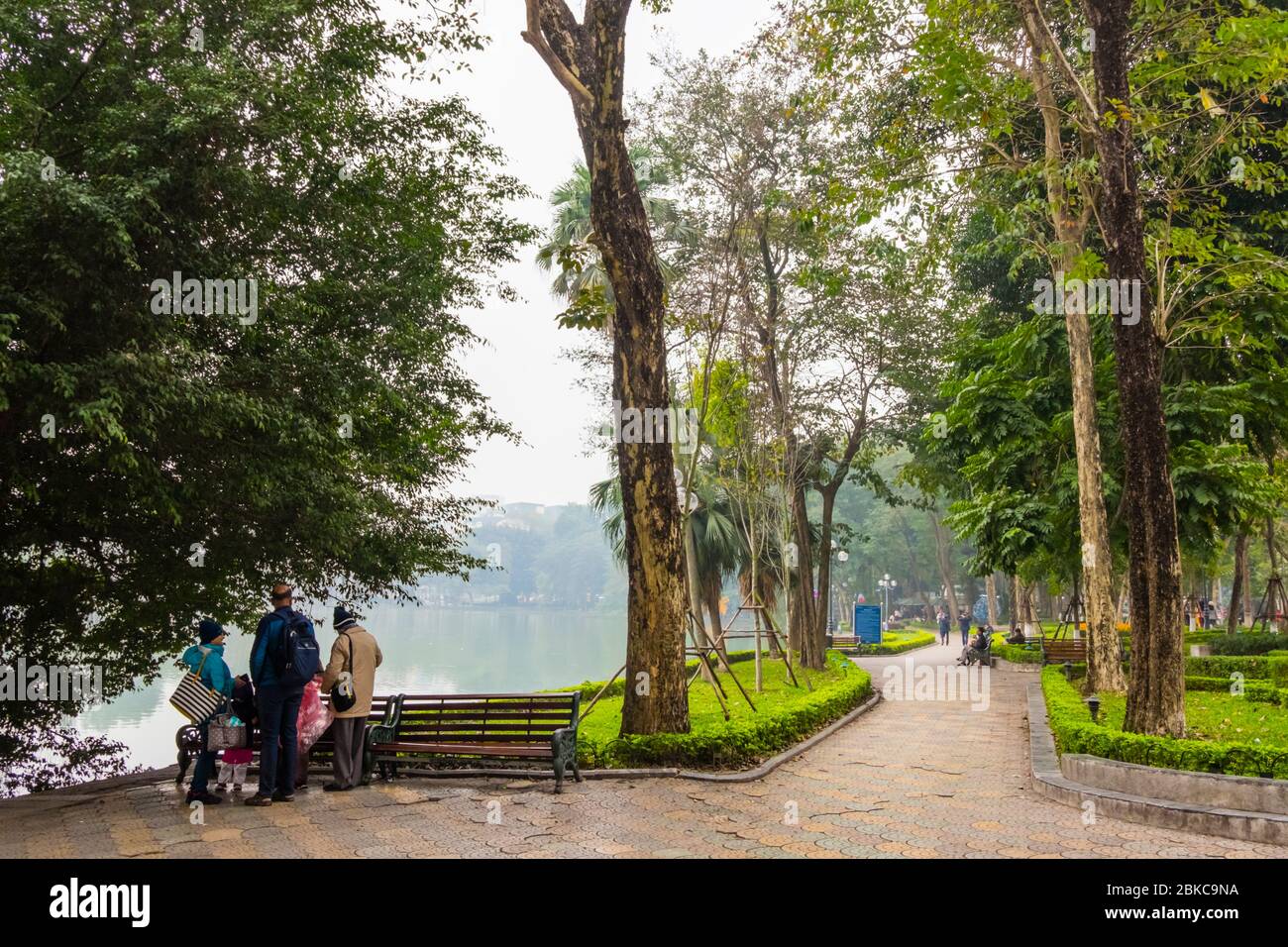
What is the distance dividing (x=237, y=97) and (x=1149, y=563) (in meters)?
9.57

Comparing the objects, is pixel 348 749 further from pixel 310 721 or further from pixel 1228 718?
pixel 1228 718

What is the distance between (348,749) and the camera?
838cm

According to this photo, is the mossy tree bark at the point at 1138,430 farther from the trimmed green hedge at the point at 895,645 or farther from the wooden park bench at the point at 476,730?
the trimmed green hedge at the point at 895,645

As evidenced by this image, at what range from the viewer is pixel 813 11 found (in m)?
12.3

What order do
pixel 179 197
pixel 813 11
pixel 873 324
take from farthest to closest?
pixel 873 324
pixel 813 11
pixel 179 197

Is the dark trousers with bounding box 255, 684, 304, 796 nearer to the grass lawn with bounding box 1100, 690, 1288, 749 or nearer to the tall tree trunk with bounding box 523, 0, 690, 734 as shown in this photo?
the tall tree trunk with bounding box 523, 0, 690, 734

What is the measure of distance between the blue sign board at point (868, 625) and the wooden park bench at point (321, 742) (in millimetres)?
27559

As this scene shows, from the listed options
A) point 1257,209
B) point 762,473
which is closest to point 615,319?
point 762,473

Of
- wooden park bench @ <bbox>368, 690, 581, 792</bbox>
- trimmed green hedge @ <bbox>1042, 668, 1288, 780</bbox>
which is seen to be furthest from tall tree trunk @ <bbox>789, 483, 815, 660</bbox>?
wooden park bench @ <bbox>368, 690, 581, 792</bbox>

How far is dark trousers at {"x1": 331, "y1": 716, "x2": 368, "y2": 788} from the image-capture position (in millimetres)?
8328

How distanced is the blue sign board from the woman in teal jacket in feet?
95.5

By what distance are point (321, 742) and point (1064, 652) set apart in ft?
61.4

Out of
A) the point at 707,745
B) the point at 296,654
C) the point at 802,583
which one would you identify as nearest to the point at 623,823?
the point at 707,745

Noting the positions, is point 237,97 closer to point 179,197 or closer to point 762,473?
point 179,197
